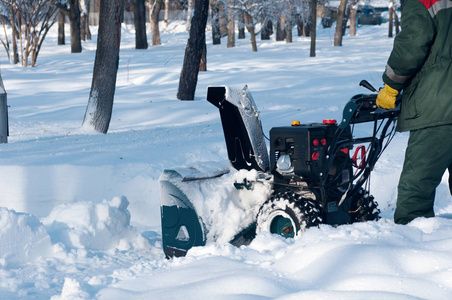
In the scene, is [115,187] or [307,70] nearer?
[115,187]

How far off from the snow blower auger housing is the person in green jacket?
11.5 inches

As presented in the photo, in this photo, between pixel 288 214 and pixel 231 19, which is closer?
pixel 288 214

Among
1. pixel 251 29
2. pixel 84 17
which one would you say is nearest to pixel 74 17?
pixel 251 29

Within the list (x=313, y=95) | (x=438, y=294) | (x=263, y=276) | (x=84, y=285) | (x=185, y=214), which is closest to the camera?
(x=438, y=294)

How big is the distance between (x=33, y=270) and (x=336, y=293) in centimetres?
232

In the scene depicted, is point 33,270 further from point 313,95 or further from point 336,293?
point 313,95

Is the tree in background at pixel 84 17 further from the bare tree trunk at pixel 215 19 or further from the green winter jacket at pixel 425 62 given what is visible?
the green winter jacket at pixel 425 62

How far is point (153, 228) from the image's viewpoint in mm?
5684

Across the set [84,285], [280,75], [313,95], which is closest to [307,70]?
[280,75]

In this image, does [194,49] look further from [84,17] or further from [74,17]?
[84,17]

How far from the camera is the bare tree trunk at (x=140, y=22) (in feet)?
98.8

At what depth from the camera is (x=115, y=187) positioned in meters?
6.41

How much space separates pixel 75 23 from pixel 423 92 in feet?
A: 88.7

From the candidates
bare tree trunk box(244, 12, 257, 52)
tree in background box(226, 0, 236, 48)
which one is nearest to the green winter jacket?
bare tree trunk box(244, 12, 257, 52)
